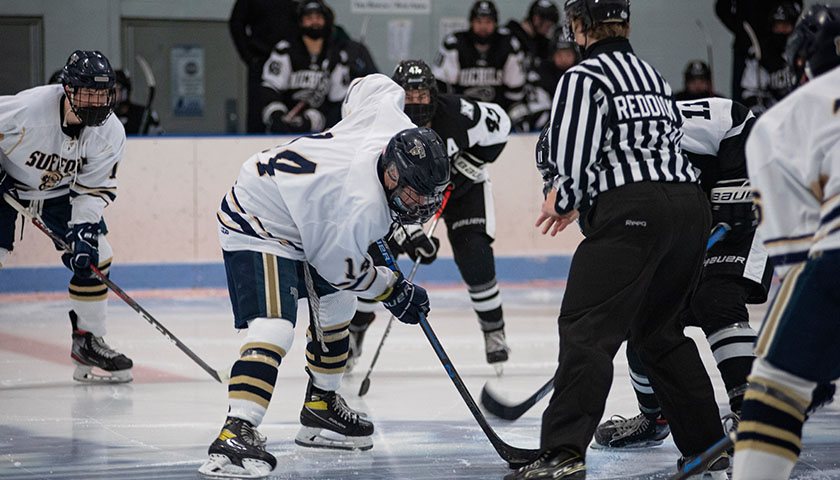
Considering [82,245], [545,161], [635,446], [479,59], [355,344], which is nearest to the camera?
[545,161]

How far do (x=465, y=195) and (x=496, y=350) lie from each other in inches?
24.2

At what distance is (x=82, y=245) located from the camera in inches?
145

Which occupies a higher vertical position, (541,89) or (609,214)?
(609,214)

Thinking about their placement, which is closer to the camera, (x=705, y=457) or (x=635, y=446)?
(x=705, y=457)

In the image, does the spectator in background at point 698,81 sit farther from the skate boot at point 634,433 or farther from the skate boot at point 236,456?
the skate boot at point 236,456

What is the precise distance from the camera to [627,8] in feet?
7.88

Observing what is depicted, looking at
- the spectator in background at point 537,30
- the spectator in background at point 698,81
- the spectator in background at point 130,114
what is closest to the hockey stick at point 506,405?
the spectator in background at point 130,114

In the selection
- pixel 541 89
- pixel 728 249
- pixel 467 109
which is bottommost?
pixel 541 89

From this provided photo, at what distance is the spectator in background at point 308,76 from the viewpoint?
6.49 m

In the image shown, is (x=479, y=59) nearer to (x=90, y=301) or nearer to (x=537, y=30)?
(x=537, y=30)

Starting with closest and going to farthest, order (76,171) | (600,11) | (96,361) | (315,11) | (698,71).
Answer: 1. (600,11)
2. (76,171)
3. (96,361)
4. (315,11)
5. (698,71)

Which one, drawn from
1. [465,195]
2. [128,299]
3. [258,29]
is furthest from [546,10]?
[128,299]

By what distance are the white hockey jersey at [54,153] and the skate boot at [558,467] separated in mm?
2112

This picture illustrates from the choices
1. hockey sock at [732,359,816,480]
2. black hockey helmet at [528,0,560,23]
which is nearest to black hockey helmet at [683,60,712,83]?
black hockey helmet at [528,0,560,23]
